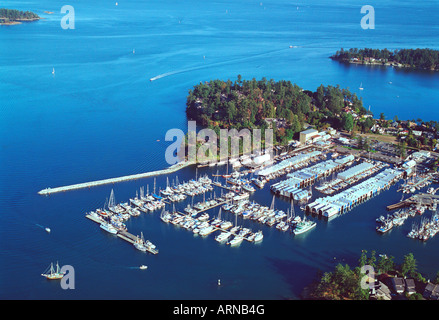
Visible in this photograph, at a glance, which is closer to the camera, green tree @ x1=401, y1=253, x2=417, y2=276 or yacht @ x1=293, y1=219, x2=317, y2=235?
green tree @ x1=401, y1=253, x2=417, y2=276

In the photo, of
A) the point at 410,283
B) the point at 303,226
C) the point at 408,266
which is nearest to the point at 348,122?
the point at 303,226

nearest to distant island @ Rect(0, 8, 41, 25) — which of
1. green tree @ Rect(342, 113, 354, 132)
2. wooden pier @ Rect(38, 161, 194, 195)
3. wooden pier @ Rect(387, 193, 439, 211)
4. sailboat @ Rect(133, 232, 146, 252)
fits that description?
wooden pier @ Rect(38, 161, 194, 195)

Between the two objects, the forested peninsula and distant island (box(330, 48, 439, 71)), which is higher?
distant island (box(330, 48, 439, 71))

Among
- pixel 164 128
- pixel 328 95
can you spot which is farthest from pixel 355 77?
pixel 164 128

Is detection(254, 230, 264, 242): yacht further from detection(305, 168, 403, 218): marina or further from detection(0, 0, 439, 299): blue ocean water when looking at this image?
detection(305, 168, 403, 218): marina

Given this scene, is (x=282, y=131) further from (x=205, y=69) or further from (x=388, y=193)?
(x=205, y=69)

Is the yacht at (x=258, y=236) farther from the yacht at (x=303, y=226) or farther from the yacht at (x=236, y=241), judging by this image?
the yacht at (x=303, y=226)
